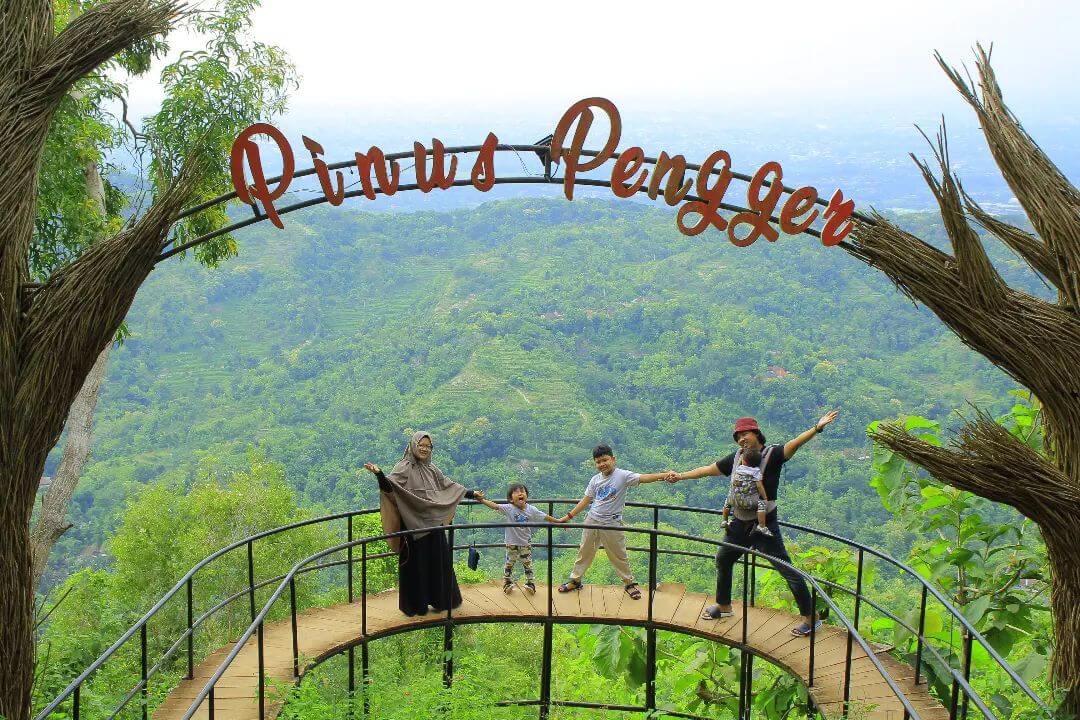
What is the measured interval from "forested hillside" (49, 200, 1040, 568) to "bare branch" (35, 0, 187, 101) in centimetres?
3925

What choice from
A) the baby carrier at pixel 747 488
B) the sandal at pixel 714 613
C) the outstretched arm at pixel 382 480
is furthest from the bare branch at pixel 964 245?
the outstretched arm at pixel 382 480

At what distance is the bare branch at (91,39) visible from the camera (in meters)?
6.74

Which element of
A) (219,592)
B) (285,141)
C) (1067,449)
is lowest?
(219,592)

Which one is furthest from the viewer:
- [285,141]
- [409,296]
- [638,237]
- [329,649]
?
[638,237]

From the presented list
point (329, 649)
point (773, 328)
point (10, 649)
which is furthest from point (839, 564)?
point (773, 328)

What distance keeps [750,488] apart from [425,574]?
263 centimetres

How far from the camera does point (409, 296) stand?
236 ft

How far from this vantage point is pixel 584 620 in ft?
28.1

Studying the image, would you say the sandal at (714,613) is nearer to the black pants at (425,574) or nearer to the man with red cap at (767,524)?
the man with red cap at (767,524)

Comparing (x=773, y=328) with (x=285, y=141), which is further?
(x=773, y=328)

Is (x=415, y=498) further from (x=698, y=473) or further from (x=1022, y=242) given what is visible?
(x=1022, y=242)

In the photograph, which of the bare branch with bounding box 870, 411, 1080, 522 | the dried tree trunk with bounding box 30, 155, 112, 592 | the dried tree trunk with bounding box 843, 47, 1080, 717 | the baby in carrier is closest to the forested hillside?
the dried tree trunk with bounding box 30, 155, 112, 592

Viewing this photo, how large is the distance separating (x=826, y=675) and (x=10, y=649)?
531 cm

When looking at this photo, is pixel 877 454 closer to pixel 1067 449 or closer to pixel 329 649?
pixel 1067 449
